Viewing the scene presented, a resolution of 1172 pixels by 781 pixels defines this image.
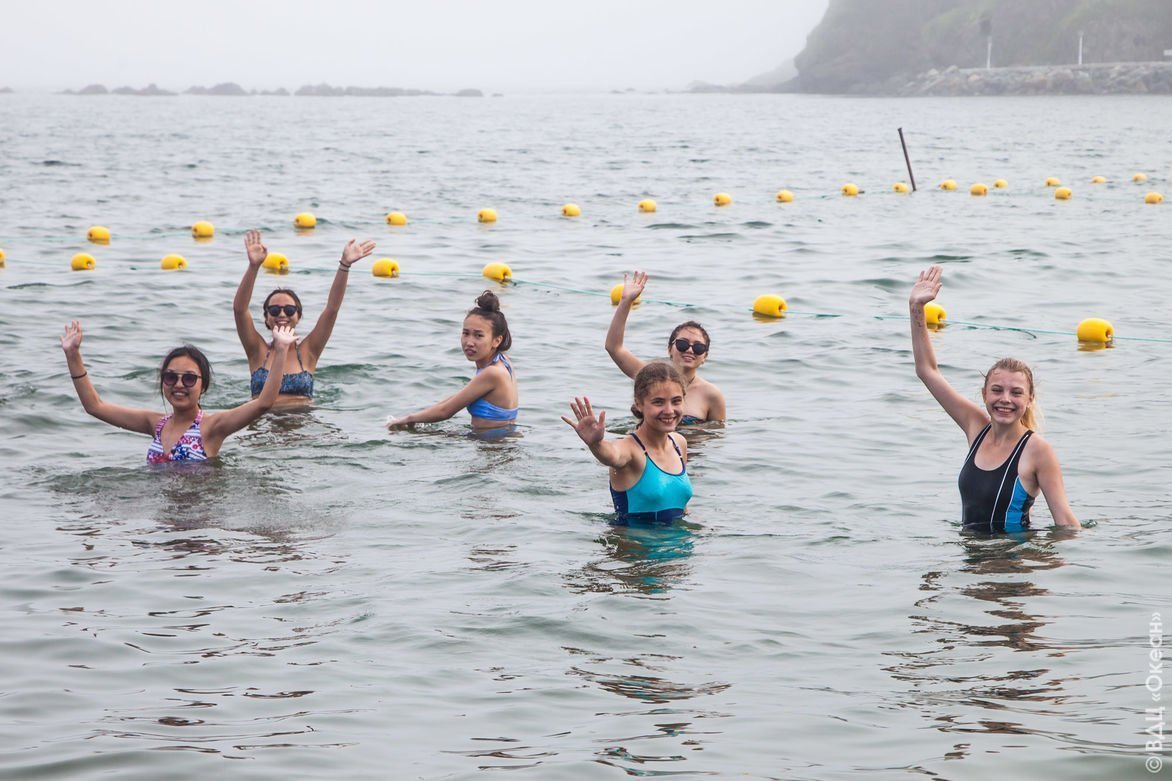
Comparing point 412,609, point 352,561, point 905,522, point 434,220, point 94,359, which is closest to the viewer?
point 412,609

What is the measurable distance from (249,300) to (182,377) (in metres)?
2.04

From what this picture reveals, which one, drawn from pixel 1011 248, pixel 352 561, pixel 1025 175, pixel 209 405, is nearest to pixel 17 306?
pixel 209 405

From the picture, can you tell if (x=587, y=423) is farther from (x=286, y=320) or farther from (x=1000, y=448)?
(x=286, y=320)

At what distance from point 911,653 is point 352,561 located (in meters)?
3.21

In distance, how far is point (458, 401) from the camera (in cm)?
1066

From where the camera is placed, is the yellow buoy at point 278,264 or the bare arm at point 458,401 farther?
the yellow buoy at point 278,264

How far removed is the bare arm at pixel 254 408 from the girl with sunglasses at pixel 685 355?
7.79 feet

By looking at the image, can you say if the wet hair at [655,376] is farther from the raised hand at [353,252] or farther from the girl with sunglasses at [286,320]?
the raised hand at [353,252]

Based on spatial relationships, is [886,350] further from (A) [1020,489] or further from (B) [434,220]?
(B) [434,220]

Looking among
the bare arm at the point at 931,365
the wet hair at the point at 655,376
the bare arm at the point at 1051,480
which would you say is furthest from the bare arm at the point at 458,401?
the bare arm at the point at 1051,480

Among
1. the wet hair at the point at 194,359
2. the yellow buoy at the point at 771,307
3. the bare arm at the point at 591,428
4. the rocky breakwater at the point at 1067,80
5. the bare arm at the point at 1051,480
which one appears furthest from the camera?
the rocky breakwater at the point at 1067,80

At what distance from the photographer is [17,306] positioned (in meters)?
16.0

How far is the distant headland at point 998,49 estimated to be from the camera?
14000 cm

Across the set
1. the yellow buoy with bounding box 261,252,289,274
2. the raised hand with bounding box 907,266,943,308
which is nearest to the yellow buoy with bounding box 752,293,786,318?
the yellow buoy with bounding box 261,252,289,274
